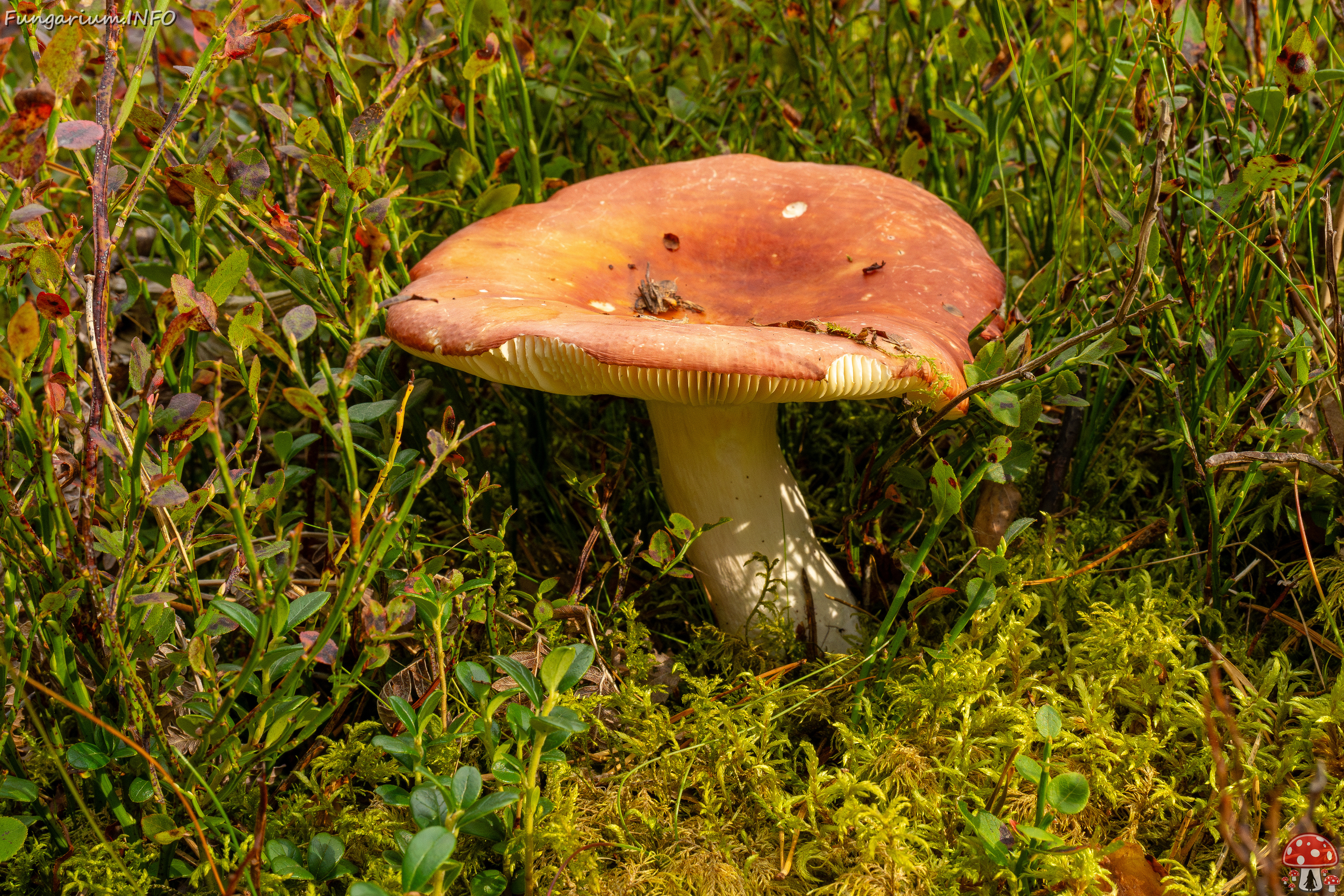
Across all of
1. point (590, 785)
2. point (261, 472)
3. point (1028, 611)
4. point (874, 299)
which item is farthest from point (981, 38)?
point (261, 472)

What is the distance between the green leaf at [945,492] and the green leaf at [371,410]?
0.82 metres

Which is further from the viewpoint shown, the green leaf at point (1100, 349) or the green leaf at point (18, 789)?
the green leaf at point (1100, 349)

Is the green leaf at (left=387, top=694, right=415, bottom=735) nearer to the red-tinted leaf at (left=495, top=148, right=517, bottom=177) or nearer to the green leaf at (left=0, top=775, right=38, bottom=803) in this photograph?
the green leaf at (left=0, top=775, right=38, bottom=803)

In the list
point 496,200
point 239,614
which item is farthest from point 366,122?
point 239,614

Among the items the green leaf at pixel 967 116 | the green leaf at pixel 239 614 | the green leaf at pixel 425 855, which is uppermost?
the green leaf at pixel 967 116

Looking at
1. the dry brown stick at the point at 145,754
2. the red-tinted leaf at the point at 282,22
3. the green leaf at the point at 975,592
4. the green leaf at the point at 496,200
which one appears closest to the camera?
the dry brown stick at the point at 145,754

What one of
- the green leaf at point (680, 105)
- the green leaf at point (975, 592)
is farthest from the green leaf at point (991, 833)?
the green leaf at point (680, 105)

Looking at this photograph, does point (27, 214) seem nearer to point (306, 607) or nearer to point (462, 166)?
point (306, 607)

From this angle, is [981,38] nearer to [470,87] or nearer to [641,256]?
[641,256]

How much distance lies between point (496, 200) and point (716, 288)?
514 millimetres

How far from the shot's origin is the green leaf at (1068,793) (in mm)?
1251

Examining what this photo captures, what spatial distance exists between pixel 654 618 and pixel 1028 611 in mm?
784

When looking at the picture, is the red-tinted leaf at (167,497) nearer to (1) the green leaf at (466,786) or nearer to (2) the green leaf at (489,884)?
(1) the green leaf at (466,786)

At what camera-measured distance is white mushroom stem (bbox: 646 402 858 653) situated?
1.93m
